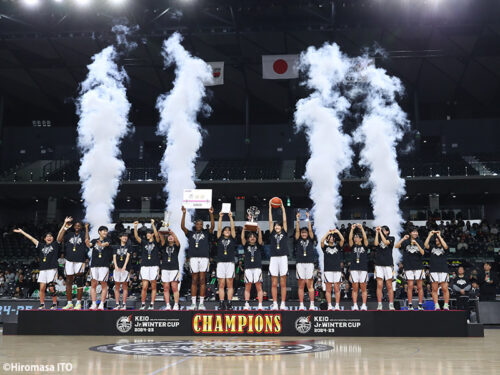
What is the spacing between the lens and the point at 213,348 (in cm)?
908

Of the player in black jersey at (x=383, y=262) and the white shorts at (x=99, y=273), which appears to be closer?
the player in black jersey at (x=383, y=262)

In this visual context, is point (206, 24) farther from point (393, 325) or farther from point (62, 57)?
point (393, 325)

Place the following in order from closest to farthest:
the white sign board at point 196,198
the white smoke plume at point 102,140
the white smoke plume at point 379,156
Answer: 1. the white sign board at point 196,198
2. the white smoke plume at point 102,140
3. the white smoke plume at point 379,156

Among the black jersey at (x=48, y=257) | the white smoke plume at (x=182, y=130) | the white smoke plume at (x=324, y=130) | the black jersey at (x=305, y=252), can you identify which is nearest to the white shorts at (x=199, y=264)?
the black jersey at (x=305, y=252)

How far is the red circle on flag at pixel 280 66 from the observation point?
2669 cm

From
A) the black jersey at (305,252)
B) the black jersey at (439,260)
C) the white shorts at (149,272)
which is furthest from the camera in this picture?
the white shorts at (149,272)

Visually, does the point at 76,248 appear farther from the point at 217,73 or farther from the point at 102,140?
the point at 217,73

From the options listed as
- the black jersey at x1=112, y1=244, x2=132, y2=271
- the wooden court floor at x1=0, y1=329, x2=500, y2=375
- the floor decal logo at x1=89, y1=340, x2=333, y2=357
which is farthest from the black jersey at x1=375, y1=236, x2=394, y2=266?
the black jersey at x1=112, y1=244, x2=132, y2=271

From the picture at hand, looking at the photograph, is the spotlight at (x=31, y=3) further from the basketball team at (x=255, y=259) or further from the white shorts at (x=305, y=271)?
the white shorts at (x=305, y=271)

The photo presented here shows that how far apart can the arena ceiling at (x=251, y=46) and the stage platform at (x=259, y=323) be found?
1627 centimetres

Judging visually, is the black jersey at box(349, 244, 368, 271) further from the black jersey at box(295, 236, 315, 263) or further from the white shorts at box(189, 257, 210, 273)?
the white shorts at box(189, 257, 210, 273)

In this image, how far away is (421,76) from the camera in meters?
30.5

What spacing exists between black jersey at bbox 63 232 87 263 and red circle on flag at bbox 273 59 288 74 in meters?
17.1

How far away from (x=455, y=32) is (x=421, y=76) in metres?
4.20
